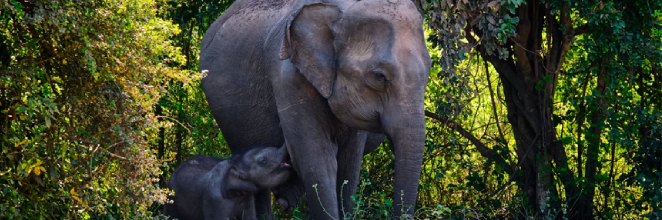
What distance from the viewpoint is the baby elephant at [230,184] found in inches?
250

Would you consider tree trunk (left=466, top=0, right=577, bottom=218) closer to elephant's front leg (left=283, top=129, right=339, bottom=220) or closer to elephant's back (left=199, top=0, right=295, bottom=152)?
elephant's back (left=199, top=0, right=295, bottom=152)

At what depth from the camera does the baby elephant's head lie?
634 cm

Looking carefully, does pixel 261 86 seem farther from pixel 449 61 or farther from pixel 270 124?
pixel 449 61

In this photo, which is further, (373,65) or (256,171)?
(256,171)

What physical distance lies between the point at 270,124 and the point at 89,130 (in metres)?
1.62

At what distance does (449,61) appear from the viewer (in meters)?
6.43

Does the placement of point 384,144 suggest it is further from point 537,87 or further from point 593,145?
point 593,145

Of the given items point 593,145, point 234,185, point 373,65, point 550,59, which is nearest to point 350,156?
point 234,185

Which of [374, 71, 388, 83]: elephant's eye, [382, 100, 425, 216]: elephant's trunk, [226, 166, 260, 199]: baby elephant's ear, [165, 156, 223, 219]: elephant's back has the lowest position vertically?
[165, 156, 223, 219]: elephant's back

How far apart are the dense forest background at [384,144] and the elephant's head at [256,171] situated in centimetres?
45

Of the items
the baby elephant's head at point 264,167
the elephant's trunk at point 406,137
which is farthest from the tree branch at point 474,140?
the elephant's trunk at point 406,137

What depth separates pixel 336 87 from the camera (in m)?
5.74

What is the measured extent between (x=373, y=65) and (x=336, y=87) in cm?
33

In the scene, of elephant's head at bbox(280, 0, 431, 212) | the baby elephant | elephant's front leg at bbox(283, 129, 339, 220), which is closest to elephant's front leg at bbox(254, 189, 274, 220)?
the baby elephant
